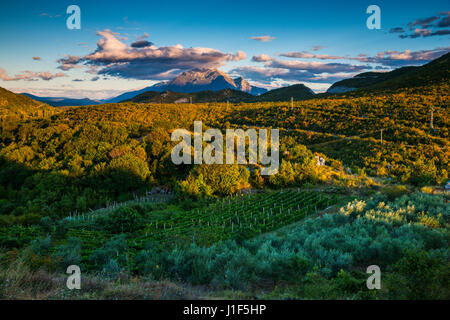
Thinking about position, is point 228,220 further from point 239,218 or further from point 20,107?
point 20,107

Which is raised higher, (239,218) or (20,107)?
(20,107)

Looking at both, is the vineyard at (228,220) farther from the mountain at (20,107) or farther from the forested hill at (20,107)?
the mountain at (20,107)

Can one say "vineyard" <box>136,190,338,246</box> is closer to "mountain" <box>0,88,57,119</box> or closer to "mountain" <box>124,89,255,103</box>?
"mountain" <box>124,89,255,103</box>

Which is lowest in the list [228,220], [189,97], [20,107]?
[228,220]

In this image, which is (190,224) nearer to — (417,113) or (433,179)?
(433,179)

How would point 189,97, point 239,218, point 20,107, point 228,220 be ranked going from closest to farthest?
point 228,220 < point 239,218 < point 20,107 < point 189,97

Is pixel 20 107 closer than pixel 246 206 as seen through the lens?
No

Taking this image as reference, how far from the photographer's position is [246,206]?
26000 mm

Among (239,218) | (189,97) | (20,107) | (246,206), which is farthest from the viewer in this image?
(189,97)

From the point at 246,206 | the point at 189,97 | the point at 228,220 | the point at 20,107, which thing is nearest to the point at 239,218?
the point at 228,220

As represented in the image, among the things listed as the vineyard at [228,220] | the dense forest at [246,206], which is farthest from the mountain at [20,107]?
the vineyard at [228,220]

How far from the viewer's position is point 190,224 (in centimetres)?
2136

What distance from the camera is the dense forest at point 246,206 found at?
25.6 feet
